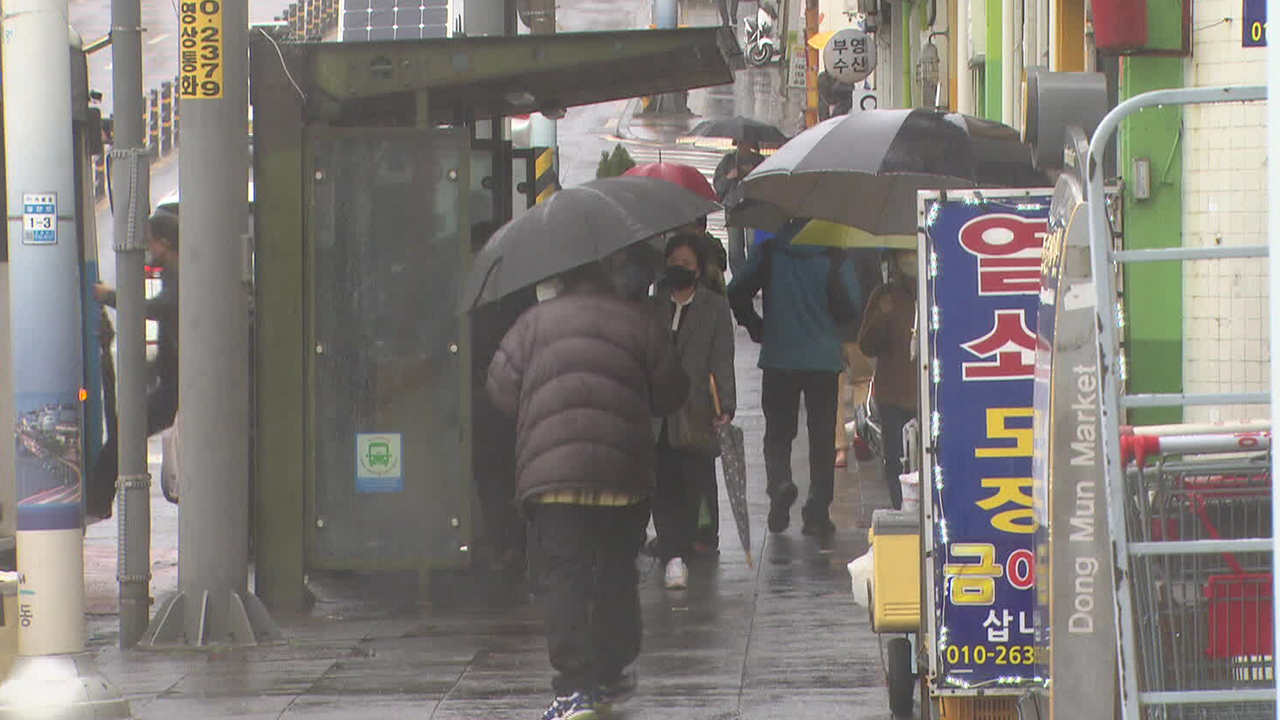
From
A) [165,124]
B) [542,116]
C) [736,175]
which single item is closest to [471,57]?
[736,175]

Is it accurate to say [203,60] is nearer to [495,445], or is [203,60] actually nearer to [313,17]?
[495,445]

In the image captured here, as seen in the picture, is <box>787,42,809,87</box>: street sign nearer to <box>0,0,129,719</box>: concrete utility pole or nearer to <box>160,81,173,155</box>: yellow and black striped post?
<box>160,81,173,155</box>: yellow and black striped post

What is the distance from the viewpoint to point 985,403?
644cm

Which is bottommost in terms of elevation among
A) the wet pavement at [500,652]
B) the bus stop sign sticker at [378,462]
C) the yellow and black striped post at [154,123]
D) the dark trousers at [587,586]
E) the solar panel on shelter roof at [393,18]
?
the wet pavement at [500,652]

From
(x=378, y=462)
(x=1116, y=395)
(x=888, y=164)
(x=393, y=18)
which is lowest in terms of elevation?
(x=378, y=462)

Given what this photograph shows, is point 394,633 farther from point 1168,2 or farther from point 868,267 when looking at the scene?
point 868,267

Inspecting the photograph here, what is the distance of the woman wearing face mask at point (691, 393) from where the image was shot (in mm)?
10602

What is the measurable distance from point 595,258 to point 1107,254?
3550 millimetres

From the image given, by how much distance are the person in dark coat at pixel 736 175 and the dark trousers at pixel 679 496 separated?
4.46 ft

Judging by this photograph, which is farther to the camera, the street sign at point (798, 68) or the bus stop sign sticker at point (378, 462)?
the street sign at point (798, 68)

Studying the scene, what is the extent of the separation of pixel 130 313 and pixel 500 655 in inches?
81.5

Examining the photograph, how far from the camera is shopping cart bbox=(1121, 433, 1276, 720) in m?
4.32

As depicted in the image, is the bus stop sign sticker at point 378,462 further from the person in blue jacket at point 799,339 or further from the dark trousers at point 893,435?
the dark trousers at point 893,435

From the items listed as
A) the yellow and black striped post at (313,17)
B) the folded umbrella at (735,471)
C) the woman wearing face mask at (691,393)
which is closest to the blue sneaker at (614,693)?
the woman wearing face mask at (691,393)
